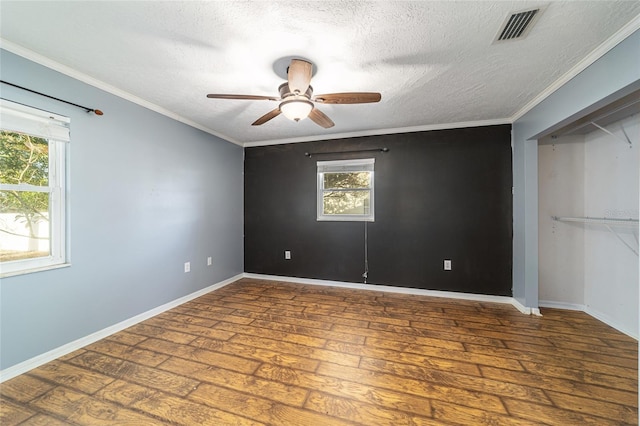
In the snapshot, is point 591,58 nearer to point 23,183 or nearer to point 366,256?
point 366,256

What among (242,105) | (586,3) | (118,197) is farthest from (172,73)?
(586,3)

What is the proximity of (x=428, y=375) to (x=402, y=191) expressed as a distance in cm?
237

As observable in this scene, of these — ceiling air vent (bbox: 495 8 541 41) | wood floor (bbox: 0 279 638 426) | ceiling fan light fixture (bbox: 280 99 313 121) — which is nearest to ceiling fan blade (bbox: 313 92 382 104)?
ceiling fan light fixture (bbox: 280 99 313 121)

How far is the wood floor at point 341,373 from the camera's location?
1.41 metres

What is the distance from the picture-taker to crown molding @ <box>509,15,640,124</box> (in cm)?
148

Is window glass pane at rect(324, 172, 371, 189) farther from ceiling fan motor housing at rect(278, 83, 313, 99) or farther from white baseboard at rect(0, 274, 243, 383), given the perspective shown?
white baseboard at rect(0, 274, 243, 383)

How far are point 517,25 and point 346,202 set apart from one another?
8.77 ft

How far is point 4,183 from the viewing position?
176 centimetres

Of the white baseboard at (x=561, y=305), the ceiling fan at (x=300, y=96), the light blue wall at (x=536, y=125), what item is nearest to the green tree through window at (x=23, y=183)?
the ceiling fan at (x=300, y=96)

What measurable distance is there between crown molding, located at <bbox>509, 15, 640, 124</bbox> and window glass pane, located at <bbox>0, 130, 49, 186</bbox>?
13.8ft

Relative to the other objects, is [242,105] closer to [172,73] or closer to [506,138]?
[172,73]

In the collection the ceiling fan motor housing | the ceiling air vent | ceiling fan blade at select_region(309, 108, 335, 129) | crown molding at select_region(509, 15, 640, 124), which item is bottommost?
ceiling fan blade at select_region(309, 108, 335, 129)

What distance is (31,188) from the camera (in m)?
1.89

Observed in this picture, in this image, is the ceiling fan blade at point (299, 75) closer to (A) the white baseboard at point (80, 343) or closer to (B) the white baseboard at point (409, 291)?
(A) the white baseboard at point (80, 343)
